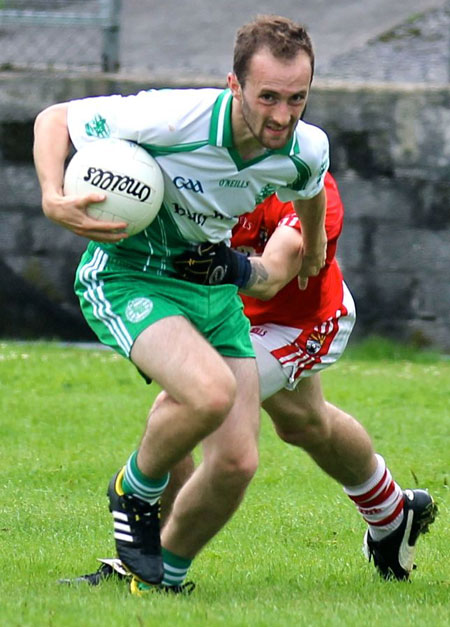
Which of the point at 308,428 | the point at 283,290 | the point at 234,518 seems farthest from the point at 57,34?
the point at 308,428

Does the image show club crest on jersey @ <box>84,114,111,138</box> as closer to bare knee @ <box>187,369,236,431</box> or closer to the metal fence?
bare knee @ <box>187,369,236,431</box>

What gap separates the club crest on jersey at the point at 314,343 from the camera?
18.4 feet

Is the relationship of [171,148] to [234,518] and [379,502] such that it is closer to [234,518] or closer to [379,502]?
[379,502]

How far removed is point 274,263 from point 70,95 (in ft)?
25.8

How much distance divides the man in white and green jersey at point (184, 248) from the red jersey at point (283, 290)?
2.05 ft

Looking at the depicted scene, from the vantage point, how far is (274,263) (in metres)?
5.28

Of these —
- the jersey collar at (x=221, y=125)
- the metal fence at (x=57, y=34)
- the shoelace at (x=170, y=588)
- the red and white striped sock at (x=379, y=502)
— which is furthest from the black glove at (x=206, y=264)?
the metal fence at (x=57, y=34)

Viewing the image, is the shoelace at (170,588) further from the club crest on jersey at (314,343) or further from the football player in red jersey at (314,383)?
the club crest on jersey at (314,343)

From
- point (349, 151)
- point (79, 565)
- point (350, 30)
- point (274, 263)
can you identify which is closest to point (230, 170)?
point (274, 263)

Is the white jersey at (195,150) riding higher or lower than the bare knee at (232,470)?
higher

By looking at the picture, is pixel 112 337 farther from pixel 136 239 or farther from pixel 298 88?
pixel 298 88

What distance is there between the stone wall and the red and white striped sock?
273 inches

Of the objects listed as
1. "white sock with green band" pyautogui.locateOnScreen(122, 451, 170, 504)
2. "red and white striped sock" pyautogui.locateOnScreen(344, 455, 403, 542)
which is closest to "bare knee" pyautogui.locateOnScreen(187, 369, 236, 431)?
"white sock with green band" pyautogui.locateOnScreen(122, 451, 170, 504)

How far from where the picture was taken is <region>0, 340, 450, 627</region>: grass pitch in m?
4.56
